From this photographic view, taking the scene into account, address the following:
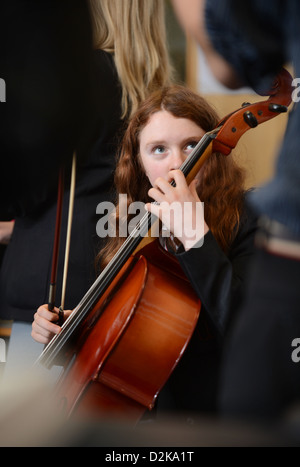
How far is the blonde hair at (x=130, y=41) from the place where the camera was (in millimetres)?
1192

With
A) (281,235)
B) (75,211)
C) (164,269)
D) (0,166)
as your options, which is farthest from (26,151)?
(281,235)

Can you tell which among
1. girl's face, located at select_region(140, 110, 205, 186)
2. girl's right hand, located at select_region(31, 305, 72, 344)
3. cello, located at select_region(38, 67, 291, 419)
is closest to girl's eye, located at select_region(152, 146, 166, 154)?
girl's face, located at select_region(140, 110, 205, 186)

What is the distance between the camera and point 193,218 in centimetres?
78

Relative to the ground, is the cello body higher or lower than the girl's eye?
lower

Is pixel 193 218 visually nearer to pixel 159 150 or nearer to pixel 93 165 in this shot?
pixel 159 150

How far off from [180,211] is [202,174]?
0.73 feet

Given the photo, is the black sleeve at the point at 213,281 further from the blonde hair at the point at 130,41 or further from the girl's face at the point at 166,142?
the blonde hair at the point at 130,41

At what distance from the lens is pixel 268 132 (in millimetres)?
1879

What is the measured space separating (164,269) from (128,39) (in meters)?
0.59

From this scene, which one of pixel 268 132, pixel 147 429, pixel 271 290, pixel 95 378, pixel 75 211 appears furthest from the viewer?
pixel 268 132

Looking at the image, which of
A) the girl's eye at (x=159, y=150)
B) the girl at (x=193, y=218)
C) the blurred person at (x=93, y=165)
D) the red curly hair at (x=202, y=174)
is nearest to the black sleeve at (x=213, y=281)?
the girl at (x=193, y=218)

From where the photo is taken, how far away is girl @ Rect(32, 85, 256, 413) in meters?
0.77

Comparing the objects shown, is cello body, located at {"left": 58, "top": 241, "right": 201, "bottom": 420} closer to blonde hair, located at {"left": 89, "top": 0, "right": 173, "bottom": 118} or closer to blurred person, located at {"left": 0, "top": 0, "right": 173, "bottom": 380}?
blurred person, located at {"left": 0, "top": 0, "right": 173, "bottom": 380}
